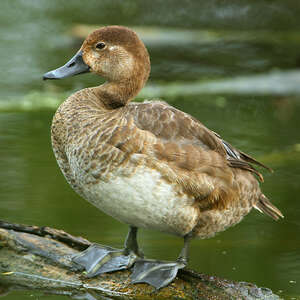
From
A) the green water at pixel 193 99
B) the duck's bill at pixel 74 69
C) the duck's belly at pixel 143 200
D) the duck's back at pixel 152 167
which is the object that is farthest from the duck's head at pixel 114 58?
the green water at pixel 193 99

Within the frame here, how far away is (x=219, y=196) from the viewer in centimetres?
360

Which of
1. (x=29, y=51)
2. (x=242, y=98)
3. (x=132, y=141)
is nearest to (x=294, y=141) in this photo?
(x=242, y=98)

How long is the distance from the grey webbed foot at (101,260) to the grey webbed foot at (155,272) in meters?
0.07

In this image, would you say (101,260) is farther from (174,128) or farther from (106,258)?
(174,128)

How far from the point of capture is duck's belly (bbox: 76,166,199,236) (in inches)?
132

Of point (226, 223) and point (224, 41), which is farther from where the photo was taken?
point (224, 41)

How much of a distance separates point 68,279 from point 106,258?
23 centimetres

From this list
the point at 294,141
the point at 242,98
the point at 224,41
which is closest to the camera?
the point at 294,141

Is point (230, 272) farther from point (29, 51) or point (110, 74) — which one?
point (29, 51)

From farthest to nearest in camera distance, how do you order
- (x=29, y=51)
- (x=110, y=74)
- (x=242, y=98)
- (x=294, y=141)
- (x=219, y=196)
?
(x=29, y=51)
(x=242, y=98)
(x=294, y=141)
(x=110, y=74)
(x=219, y=196)

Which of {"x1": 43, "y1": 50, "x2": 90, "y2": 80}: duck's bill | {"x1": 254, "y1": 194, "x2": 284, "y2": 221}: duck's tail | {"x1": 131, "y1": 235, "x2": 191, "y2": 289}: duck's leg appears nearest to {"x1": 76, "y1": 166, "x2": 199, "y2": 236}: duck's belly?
{"x1": 131, "y1": 235, "x2": 191, "y2": 289}: duck's leg

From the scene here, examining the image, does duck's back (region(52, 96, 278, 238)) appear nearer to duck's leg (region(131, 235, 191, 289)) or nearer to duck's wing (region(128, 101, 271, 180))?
duck's wing (region(128, 101, 271, 180))

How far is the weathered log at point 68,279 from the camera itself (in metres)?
3.48

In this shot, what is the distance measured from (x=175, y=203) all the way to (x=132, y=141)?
0.39 m
